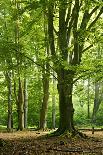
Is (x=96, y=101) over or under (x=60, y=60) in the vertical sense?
under

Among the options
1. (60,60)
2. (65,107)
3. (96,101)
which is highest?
(60,60)

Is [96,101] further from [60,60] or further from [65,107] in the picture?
[60,60]

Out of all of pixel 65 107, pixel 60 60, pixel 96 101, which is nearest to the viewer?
pixel 60 60

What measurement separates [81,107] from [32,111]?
376 inches

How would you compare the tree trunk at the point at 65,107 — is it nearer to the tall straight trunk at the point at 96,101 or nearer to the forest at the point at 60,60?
the forest at the point at 60,60

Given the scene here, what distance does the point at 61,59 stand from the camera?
13734mm

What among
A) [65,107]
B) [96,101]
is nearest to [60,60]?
[65,107]

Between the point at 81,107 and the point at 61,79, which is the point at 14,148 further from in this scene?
the point at 81,107

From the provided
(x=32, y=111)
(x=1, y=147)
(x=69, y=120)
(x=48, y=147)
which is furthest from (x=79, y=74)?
(x=32, y=111)

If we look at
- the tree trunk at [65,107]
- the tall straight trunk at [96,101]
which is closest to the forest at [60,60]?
the tree trunk at [65,107]

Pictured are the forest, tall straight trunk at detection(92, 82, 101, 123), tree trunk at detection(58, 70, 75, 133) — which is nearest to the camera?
the forest

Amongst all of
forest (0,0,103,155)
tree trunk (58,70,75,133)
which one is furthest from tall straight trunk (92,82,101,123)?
tree trunk (58,70,75,133)

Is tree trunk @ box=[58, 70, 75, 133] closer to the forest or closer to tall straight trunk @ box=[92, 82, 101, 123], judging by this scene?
the forest

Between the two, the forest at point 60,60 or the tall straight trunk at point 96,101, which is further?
the tall straight trunk at point 96,101
